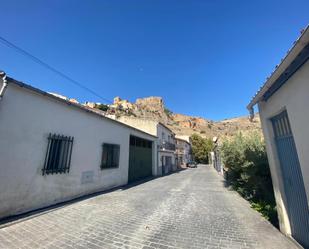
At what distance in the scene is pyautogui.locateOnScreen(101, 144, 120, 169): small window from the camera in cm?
1031

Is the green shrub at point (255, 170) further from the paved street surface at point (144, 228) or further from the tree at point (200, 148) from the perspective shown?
the tree at point (200, 148)

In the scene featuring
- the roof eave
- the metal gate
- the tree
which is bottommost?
the metal gate

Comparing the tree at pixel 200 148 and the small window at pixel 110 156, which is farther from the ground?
the tree at pixel 200 148

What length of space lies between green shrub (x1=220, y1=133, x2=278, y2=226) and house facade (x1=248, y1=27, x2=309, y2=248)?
69.8 inches

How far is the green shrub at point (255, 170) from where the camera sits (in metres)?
6.49

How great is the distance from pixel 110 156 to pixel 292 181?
30.8 ft

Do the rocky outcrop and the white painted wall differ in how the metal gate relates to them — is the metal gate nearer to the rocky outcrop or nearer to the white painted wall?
the white painted wall

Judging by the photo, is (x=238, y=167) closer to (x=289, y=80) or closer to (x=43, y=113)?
(x=289, y=80)

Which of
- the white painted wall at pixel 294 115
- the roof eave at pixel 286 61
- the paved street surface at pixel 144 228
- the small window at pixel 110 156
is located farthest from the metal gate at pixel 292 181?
the small window at pixel 110 156

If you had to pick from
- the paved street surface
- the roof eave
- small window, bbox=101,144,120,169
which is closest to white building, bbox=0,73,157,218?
small window, bbox=101,144,120,169

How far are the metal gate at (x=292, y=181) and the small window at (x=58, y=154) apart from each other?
25.3 ft

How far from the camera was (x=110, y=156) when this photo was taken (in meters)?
11.0

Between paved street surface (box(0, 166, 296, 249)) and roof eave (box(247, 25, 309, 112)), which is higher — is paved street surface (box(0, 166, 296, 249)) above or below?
below

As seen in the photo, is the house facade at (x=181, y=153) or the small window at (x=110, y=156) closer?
the small window at (x=110, y=156)
